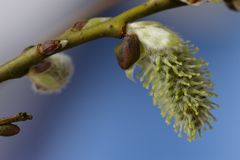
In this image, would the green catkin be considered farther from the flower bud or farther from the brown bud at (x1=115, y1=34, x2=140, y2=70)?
the flower bud

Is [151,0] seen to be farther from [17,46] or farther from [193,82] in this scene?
[17,46]

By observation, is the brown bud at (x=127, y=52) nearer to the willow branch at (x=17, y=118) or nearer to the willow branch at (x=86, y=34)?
the willow branch at (x=86, y=34)

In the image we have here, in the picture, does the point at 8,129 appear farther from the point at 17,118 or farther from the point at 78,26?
the point at 78,26

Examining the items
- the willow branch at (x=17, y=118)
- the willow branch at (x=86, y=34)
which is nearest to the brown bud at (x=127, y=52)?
the willow branch at (x=86, y=34)

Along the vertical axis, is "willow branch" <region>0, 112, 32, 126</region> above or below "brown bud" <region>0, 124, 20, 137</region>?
above

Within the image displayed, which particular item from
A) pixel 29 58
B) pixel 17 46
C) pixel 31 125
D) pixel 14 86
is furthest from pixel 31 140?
pixel 29 58

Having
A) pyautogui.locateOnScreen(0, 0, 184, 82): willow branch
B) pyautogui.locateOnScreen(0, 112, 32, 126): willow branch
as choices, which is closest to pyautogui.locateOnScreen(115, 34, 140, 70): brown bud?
pyautogui.locateOnScreen(0, 0, 184, 82): willow branch
